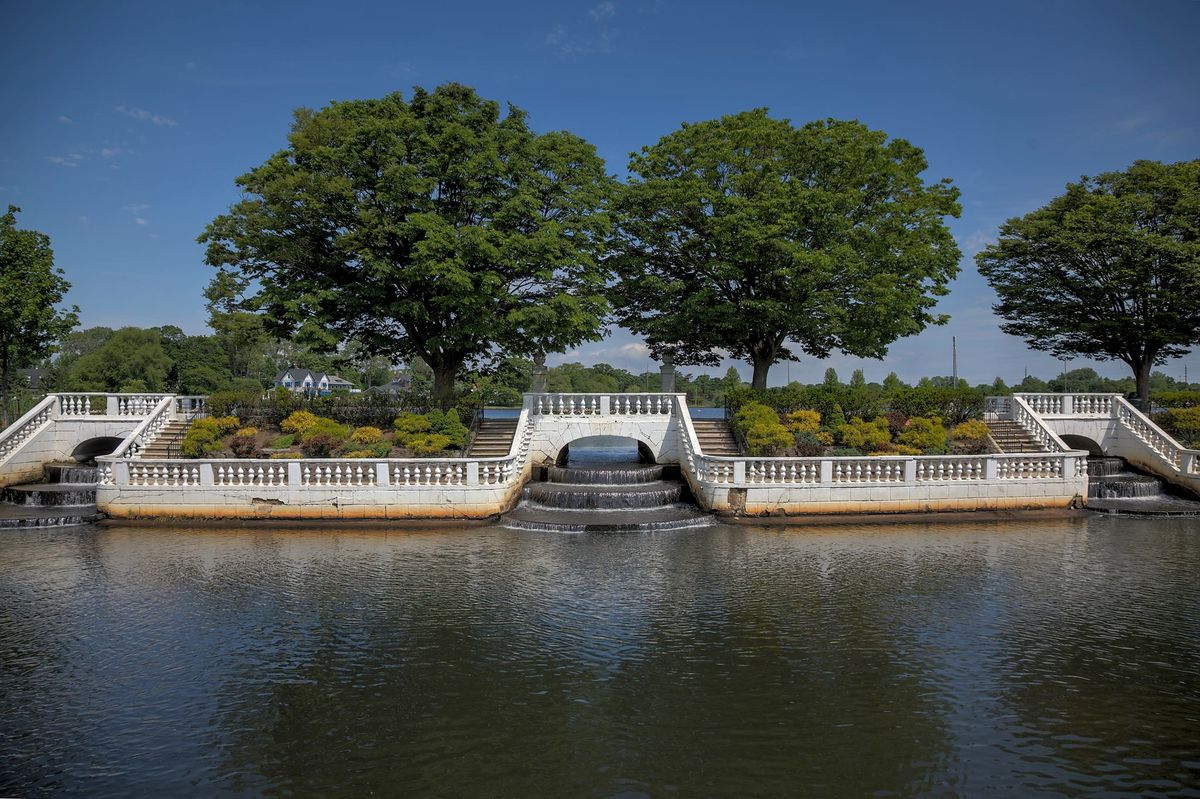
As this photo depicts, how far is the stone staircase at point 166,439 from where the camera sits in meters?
25.7

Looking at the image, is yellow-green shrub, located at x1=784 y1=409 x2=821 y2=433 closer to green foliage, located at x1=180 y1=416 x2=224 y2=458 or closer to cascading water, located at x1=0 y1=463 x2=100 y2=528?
green foliage, located at x1=180 y1=416 x2=224 y2=458

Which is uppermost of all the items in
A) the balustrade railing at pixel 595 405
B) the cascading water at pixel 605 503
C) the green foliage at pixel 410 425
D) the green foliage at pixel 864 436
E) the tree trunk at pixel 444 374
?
the tree trunk at pixel 444 374

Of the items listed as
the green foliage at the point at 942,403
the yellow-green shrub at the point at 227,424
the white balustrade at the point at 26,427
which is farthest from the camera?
the green foliage at the point at 942,403

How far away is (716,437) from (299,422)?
16659mm

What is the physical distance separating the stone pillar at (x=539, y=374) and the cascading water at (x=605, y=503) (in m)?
5.55

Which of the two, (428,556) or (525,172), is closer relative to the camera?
(428,556)

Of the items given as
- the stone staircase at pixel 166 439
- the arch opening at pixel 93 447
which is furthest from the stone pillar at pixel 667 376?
the arch opening at pixel 93 447

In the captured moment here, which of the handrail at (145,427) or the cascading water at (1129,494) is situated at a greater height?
the handrail at (145,427)

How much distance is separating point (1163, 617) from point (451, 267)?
22686 millimetres

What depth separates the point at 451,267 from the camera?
84.4 feet

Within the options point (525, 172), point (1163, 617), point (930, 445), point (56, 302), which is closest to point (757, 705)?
point (1163, 617)

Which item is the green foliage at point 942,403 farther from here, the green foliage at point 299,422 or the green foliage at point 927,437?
the green foliage at point 299,422

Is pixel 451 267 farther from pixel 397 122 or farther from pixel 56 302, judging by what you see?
pixel 56 302

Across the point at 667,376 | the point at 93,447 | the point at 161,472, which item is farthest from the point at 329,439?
the point at 667,376
